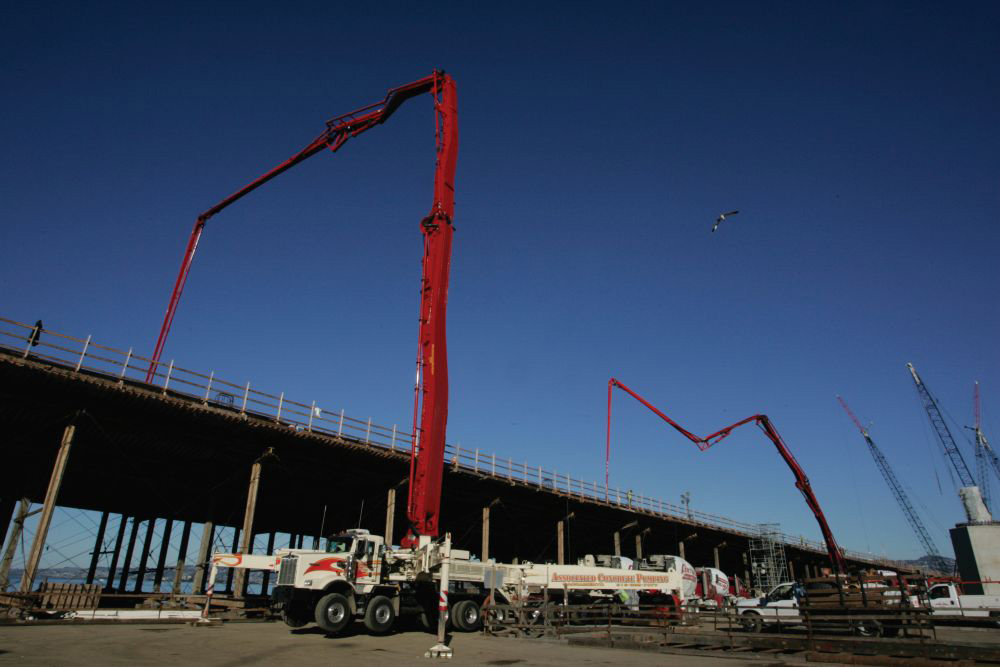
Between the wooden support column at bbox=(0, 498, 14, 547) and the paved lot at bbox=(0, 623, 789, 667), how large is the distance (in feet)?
64.3

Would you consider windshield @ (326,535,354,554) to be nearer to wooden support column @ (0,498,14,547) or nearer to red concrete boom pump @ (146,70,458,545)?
red concrete boom pump @ (146,70,458,545)

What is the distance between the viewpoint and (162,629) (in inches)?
749

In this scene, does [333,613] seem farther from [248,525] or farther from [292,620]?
[248,525]

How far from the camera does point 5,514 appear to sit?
33.6 meters

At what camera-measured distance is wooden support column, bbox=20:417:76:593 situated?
20844 millimetres

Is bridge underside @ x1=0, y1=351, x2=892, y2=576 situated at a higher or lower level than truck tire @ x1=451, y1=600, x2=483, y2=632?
higher

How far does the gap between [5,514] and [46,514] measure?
53.7ft

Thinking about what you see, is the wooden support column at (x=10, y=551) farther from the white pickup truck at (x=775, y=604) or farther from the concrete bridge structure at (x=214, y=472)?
the white pickup truck at (x=775, y=604)

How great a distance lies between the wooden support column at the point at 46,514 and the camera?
68.4ft

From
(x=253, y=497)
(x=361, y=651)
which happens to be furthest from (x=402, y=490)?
(x=361, y=651)

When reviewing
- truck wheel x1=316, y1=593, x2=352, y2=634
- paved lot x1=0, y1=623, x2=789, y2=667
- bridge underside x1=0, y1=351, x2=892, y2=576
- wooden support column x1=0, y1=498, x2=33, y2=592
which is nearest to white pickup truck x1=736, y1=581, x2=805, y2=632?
paved lot x1=0, y1=623, x2=789, y2=667

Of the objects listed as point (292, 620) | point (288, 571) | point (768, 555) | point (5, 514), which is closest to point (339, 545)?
point (288, 571)

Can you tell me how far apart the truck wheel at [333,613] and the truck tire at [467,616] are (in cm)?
442

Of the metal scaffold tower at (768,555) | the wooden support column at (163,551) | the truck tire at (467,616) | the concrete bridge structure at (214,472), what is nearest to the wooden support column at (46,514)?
the concrete bridge structure at (214,472)
